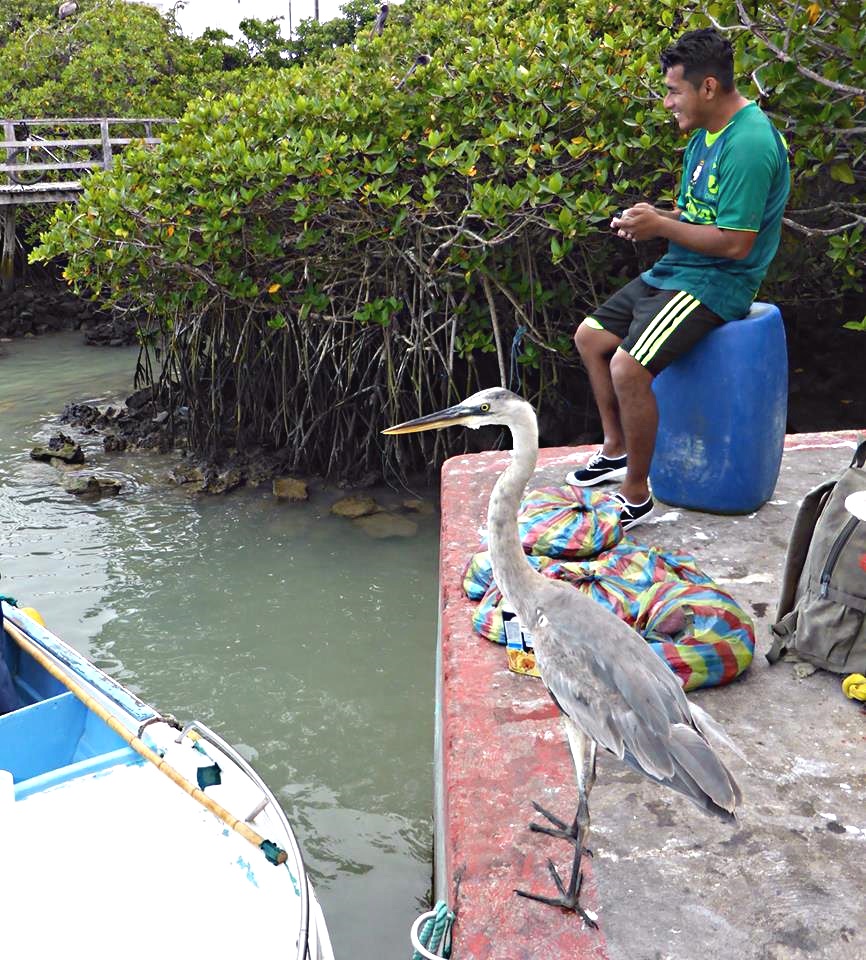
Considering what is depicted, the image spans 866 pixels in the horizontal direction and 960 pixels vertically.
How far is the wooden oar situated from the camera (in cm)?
301

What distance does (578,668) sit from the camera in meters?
2.43

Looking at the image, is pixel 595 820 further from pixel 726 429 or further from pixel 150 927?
pixel 726 429

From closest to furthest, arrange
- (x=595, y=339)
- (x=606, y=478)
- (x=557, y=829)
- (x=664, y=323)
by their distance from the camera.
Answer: (x=557, y=829)
(x=664, y=323)
(x=595, y=339)
(x=606, y=478)

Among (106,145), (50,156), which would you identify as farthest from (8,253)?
(106,145)

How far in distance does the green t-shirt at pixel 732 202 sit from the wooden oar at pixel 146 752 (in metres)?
2.69

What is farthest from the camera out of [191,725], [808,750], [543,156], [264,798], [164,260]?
[164,260]

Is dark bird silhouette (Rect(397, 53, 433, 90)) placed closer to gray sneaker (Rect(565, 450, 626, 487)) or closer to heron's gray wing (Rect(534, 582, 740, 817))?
gray sneaker (Rect(565, 450, 626, 487))

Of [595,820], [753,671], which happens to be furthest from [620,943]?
[753,671]

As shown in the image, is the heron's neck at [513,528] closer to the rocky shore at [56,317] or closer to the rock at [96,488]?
the rock at [96,488]

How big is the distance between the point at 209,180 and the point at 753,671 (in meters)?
5.85

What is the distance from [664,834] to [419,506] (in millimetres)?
5567

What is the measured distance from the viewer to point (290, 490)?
8312mm

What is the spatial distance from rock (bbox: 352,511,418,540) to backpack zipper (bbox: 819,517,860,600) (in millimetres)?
4637

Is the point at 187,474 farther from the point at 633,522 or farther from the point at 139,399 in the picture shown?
the point at 633,522
